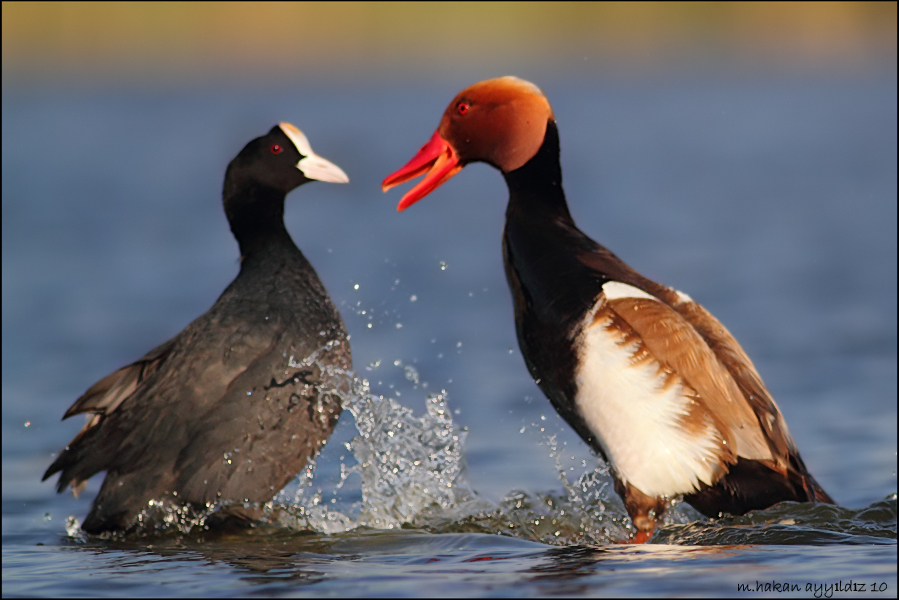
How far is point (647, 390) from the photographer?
4.67 meters

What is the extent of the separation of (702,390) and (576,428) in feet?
1.83

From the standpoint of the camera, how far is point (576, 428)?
4.98 m

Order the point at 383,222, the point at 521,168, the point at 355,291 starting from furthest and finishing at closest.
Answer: the point at 383,222 → the point at 355,291 → the point at 521,168

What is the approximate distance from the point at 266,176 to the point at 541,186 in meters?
1.61

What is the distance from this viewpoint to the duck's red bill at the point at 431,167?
5.37 meters

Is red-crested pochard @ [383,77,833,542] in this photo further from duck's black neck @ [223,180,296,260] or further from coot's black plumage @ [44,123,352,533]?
duck's black neck @ [223,180,296,260]

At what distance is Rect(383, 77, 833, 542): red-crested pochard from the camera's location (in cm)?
467

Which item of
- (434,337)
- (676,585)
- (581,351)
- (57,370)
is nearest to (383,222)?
(434,337)

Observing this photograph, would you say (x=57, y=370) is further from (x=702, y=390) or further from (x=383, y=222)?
Result: (x=702, y=390)

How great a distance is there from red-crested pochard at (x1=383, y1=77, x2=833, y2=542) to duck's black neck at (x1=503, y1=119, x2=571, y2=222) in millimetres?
185

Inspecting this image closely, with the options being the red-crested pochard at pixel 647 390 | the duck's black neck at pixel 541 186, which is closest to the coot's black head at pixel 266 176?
the duck's black neck at pixel 541 186

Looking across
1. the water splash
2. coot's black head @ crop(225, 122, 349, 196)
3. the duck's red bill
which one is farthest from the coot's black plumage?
the duck's red bill

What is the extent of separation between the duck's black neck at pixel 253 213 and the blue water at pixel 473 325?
72cm

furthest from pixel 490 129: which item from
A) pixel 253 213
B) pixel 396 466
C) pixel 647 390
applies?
pixel 396 466
